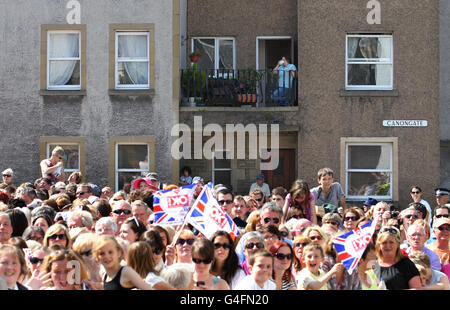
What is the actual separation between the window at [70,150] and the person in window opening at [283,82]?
5.02 metres

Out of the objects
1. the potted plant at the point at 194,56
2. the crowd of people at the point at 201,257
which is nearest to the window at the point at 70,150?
the potted plant at the point at 194,56

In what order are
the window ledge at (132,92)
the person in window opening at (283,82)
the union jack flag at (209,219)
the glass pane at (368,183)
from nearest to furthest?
1. the union jack flag at (209,219)
2. the window ledge at (132,92)
3. the glass pane at (368,183)
4. the person in window opening at (283,82)

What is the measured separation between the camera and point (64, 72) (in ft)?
65.1

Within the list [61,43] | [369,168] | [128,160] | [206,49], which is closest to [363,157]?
[369,168]

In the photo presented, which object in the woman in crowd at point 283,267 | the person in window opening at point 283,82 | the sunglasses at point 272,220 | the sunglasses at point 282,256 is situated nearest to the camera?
the woman in crowd at point 283,267

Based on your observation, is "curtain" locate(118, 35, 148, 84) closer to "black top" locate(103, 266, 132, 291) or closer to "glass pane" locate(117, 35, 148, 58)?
"glass pane" locate(117, 35, 148, 58)

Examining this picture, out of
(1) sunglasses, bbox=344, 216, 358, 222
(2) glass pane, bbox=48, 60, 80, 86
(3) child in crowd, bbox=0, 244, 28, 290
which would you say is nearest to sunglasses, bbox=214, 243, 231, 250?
(3) child in crowd, bbox=0, 244, 28, 290

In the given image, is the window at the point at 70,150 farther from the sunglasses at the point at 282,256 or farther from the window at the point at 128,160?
the sunglasses at the point at 282,256

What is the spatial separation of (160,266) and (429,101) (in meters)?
13.4

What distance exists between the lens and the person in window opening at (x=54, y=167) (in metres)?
16.4

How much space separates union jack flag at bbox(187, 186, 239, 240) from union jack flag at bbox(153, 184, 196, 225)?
85cm

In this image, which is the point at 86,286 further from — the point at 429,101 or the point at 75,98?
the point at 429,101

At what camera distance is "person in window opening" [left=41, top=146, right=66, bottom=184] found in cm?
1642
